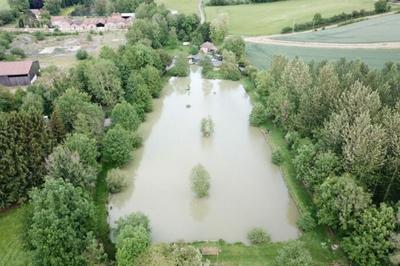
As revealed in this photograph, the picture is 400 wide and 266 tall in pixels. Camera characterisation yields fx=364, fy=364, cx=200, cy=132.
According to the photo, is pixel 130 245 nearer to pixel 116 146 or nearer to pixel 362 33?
pixel 116 146

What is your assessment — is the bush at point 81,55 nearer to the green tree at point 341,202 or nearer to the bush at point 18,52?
the bush at point 18,52

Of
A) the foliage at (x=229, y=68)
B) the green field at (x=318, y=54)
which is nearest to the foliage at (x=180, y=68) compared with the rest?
the foliage at (x=229, y=68)

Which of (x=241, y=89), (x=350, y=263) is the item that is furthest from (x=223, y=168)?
(x=241, y=89)

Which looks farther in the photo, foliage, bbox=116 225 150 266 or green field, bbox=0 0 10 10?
green field, bbox=0 0 10 10

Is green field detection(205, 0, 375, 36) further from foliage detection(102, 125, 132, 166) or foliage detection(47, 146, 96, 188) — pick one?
foliage detection(47, 146, 96, 188)

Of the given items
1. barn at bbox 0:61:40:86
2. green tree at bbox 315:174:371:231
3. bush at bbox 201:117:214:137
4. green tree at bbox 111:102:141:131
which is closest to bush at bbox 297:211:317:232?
green tree at bbox 315:174:371:231

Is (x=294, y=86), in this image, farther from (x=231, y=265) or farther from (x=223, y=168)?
(x=231, y=265)

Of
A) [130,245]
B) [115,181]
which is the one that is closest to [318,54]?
[115,181]
